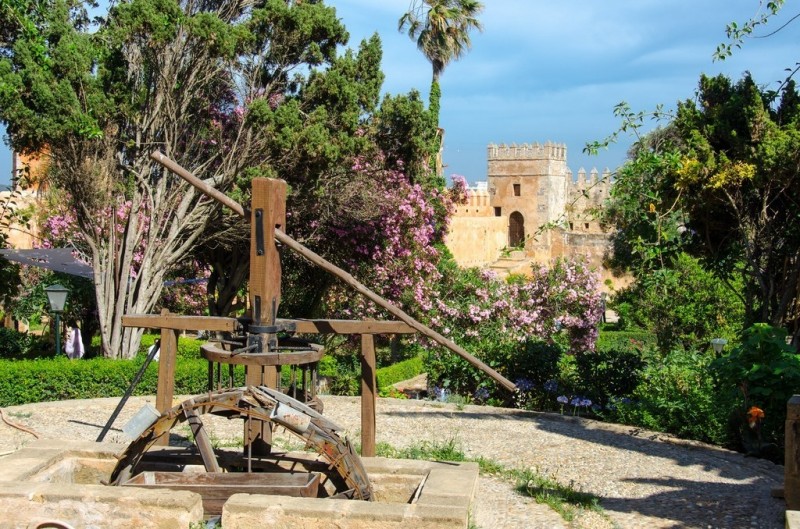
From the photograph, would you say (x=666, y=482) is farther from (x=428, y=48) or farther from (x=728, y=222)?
(x=428, y=48)

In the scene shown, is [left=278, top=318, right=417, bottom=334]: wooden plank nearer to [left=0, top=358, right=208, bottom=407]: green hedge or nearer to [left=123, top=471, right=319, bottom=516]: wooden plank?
[left=123, top=471, right=319, bottom=516]: wooden plank

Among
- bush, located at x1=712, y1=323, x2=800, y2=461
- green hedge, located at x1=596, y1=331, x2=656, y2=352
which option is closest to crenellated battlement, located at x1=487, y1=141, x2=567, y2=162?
green hedge, located at x1=596, y1=331, x2=656, y2=352

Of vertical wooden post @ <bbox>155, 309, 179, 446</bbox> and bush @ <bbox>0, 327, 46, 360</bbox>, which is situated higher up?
vertical wooden post @ <bbox>155, 309, 179, 446</bbox>

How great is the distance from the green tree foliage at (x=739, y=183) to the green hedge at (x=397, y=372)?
205 inches

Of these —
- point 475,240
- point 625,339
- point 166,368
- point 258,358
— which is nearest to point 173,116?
point 166,368

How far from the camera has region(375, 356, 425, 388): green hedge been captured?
14027 millimetres

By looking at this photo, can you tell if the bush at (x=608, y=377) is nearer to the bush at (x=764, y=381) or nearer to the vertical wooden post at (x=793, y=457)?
the bush at (x=764, y=381)

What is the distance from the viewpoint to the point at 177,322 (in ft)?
22.2

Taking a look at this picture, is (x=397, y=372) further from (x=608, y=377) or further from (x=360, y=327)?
(x=360, y=327)

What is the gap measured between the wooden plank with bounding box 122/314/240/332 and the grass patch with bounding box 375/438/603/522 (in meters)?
2.37

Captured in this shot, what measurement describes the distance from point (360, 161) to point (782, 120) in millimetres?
8242

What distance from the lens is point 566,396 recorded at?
37.0 feet

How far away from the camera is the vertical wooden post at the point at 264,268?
5.87m

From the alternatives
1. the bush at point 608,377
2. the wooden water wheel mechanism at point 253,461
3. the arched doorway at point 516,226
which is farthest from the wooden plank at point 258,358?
the arched doorway at point 516,226
